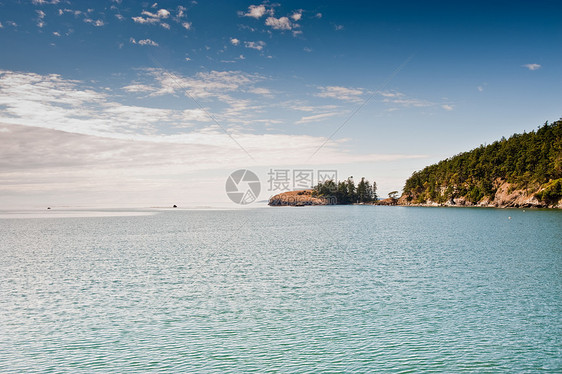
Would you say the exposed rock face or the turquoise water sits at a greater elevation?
the exposed rock face

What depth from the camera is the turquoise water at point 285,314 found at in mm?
16406

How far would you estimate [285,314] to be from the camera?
74.0ft

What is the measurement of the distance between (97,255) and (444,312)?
4088 centimetres

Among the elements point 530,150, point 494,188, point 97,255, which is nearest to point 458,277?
point 97,255

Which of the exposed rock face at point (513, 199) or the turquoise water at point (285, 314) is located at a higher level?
the exposed rock face at point (513, 199)

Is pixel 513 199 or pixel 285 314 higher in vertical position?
pixel 513 199

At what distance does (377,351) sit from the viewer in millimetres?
17156

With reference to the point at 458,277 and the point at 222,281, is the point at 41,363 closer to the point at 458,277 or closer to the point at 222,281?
the point at 222,281

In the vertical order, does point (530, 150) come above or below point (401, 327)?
above

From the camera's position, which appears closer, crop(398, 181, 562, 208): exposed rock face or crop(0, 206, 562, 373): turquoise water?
crop(0, 206, 562, 373): turquoise water

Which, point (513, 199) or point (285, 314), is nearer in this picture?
point (285, 314)

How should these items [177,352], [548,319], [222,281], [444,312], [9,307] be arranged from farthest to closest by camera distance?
[222,281]
[9,307]
[444,312]
[548,319]
[177,352]

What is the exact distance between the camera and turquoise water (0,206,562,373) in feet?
53.8

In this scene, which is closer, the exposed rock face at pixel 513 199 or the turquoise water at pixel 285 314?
the turquoise water at pixel 285 314
